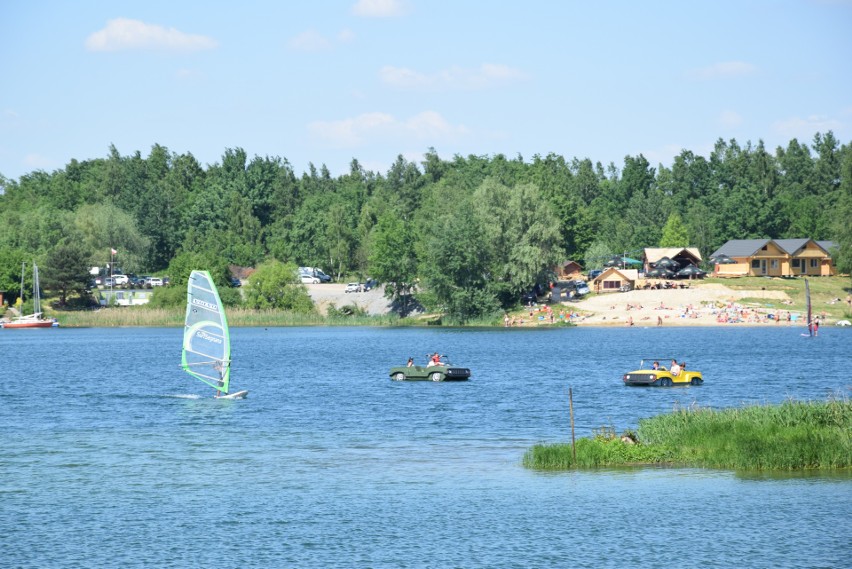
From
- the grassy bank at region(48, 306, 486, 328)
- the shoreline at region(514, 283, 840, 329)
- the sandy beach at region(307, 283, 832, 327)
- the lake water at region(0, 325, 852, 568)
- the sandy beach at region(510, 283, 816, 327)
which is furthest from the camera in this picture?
the grassy bank at region(48, 306, 486, 328)

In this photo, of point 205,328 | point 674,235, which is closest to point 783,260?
point 674,235

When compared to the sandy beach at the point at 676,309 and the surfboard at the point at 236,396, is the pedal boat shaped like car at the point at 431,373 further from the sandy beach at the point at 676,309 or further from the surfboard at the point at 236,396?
the sandy beach at the point at 676,309

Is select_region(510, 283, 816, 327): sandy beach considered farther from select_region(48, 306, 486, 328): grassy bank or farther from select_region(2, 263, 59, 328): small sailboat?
select_region(2, 263, 59, 328): small sailboat

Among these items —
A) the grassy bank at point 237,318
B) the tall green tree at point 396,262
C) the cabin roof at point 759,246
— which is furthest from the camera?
the cabin roof at point 759,246

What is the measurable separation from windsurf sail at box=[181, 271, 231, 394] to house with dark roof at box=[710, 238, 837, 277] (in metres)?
116

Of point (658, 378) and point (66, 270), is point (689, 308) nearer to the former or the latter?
point (658, 378)

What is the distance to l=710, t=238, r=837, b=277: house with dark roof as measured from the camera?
16375 cm

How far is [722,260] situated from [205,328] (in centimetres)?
12145

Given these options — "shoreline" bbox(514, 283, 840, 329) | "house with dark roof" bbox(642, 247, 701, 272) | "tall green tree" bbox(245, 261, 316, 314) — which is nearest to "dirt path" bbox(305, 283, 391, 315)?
"tall green tree" bbox(245, 261, 316, 314)

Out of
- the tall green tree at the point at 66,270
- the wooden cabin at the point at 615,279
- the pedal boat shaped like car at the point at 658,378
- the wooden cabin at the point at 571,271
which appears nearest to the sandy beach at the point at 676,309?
the wooden cabin at the point at 615,279

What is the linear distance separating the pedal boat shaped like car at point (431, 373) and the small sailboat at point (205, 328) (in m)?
14.9

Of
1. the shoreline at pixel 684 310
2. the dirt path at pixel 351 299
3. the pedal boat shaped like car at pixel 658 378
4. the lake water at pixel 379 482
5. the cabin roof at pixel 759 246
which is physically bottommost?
the lake water at pixel 379 482

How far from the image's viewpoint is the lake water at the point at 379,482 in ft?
96.1

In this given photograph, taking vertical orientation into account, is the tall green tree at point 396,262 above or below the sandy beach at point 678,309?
above
